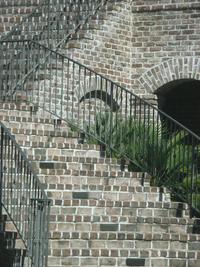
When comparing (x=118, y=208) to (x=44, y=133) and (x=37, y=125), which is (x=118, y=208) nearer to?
(x=44, y=133)

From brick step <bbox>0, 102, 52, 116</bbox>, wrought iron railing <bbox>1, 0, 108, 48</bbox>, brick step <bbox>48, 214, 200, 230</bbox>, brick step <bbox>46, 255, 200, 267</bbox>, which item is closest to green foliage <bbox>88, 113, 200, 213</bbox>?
brick step <bbox>48, 214, 200, 230</bbox>

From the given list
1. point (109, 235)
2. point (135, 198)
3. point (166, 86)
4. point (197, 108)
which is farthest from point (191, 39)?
point (109, 235)

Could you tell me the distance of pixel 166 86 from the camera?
1825 centimetres

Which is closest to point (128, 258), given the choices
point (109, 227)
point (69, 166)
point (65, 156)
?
point (109, 227)

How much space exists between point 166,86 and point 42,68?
9.71 ft

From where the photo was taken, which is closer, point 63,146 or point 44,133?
point 63,146

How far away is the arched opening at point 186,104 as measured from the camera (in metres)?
19.6

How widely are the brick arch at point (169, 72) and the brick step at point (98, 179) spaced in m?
4.61

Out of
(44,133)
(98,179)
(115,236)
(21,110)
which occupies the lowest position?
(115,236)

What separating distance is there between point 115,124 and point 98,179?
162cm

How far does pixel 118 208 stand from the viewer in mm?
12695

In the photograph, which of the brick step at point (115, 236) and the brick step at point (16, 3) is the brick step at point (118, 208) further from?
the brick step at point (16, 3)

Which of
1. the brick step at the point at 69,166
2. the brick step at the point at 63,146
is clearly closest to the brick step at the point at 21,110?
the brick step at the point at 63,146

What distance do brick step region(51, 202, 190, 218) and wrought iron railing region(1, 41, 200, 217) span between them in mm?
426
